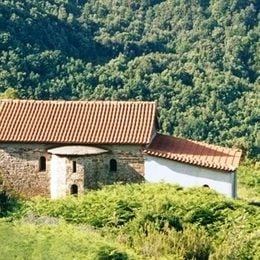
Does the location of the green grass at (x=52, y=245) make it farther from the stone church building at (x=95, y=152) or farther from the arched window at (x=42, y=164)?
the arched window at (x=42, y=164)

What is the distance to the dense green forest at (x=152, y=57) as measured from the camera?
2916 inches

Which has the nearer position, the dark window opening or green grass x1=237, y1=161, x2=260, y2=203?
the dark window opening

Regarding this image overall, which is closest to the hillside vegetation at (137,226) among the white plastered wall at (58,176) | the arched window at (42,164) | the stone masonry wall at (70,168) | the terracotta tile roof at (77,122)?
the stone masonry wall at (70,168)

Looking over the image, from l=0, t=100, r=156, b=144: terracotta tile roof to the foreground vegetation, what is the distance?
8.05ft

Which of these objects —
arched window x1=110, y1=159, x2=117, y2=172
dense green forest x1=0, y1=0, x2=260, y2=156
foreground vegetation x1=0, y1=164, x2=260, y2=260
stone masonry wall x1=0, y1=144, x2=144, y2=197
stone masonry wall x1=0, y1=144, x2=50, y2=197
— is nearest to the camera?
foreground vegetation x1=0, y1=164, x2=260, y2=260

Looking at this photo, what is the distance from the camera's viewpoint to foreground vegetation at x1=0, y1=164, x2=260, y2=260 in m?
18.3

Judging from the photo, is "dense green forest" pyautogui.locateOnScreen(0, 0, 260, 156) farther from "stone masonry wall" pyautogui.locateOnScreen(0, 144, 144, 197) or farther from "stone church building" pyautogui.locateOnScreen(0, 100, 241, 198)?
"stone masonry wall" pyautogui.locateOnScreen(0, 144, 144, 197)

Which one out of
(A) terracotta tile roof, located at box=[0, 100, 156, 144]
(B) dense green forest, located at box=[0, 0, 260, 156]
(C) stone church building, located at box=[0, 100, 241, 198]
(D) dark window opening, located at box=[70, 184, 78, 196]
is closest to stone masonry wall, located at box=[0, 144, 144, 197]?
(C) stone church building, located at box=[0, 100, 241, 198]

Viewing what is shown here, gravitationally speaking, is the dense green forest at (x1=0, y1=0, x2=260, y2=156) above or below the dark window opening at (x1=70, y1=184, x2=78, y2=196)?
above

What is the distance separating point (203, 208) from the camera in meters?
24.4

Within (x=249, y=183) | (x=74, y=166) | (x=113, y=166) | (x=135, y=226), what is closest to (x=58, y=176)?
(x=74, y=166)

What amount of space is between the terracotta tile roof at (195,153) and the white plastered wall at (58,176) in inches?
127

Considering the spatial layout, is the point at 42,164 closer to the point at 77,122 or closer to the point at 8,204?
the point at 77,122

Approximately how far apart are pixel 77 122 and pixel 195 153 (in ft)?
15.8
